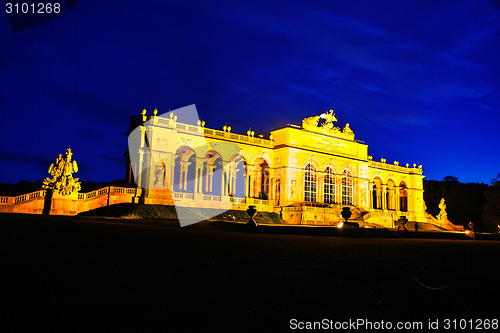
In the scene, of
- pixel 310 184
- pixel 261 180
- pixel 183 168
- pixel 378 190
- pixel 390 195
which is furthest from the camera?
pixel 390 195

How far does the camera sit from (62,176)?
1265 inches

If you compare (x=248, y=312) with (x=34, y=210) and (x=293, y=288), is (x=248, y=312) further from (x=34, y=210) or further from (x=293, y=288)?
(x=34, y=210)

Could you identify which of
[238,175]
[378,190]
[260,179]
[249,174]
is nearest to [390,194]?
[378,190]

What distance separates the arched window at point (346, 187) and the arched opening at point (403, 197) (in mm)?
15668

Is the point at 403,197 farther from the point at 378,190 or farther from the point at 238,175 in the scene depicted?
the point at 238,175

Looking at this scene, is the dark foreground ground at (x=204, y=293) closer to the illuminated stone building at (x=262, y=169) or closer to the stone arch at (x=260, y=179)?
the illuminated stone building at (x=262, y=169)

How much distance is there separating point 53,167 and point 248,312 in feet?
104

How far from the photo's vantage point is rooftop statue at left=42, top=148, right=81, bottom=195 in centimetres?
3191

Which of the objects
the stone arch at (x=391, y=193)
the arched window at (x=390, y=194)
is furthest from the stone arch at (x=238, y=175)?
the arched window at (x=390, y=194)

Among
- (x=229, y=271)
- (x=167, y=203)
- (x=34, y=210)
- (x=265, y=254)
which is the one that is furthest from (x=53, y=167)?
(x=229, y=271)

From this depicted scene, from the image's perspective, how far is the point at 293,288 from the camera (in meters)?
5.97

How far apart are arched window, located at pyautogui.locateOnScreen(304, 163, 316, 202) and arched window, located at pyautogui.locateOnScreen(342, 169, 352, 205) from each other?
5651 mm

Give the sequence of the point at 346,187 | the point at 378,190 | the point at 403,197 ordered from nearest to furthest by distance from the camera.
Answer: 1. the point at 346,187
2. the point at 378,190
3. the point at 403,197

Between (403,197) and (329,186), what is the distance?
2031cm
